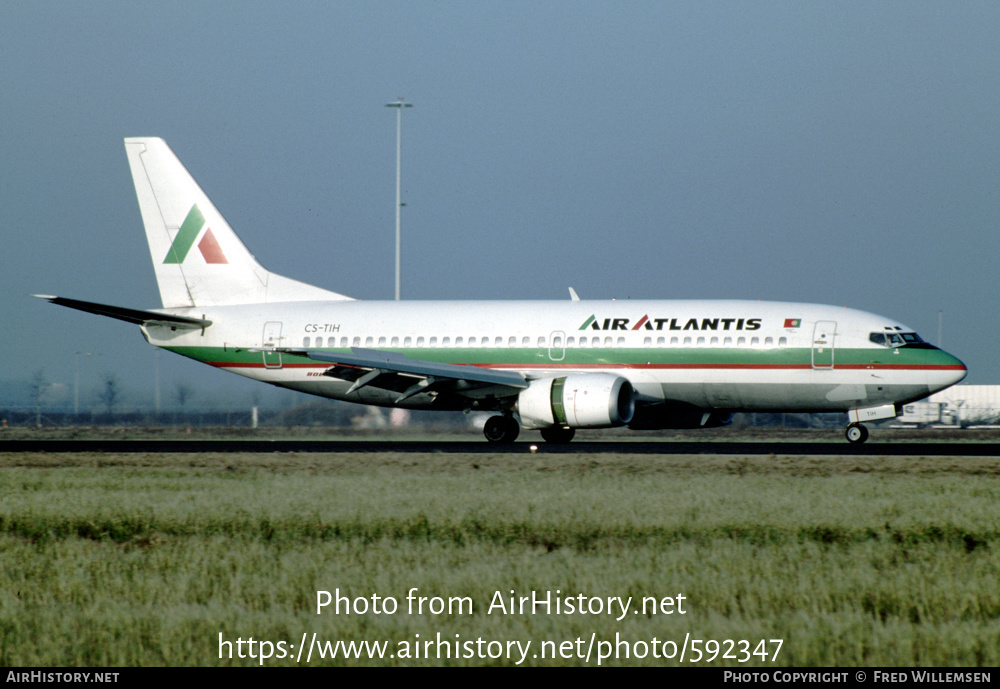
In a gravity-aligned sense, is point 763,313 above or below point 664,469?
above

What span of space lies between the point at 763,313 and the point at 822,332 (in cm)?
162

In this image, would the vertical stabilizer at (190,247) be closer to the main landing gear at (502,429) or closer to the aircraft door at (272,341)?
the aircraft door at (272,341)

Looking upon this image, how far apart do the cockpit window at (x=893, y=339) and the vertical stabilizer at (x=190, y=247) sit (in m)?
16.4

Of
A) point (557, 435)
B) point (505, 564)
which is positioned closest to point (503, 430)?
point (557, 435)

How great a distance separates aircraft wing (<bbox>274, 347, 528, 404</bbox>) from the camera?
3078 cm

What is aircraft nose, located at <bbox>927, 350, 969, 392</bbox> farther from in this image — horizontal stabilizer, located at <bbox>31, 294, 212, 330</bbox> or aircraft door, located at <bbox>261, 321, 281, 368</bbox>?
horizontal stabilizer, located at <bbox>31, 294, 212, 330</bbox>

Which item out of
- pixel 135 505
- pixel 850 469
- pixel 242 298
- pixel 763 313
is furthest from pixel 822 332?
pixel 135 505

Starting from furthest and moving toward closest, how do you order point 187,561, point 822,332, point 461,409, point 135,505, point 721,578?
point 461,409
point 822,332
point 135,505
point 187,561
point 721,578

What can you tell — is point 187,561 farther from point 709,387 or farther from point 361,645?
point 709,387

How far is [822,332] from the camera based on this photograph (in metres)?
30.5

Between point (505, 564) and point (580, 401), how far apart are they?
1845cm

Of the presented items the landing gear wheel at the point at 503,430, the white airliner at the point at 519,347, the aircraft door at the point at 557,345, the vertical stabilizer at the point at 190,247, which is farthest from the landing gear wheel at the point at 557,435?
the vertical stabilizer at the point at 190,247

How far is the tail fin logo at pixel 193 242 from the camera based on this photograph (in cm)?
3666

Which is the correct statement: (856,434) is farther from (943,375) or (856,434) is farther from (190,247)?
(190,247)
